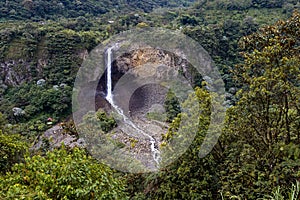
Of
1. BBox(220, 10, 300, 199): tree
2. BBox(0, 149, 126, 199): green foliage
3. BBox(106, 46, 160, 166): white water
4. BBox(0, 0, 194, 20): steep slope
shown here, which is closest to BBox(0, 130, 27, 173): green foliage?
BBox(0, 149, 126, 199): green foliage

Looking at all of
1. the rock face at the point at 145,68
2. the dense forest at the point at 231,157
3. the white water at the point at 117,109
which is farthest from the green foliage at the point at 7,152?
the rock face at the point at 145,68

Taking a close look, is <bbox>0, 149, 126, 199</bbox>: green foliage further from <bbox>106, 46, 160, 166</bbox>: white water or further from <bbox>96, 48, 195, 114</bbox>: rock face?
<bbox>96, 48, 195, 114</bbox>: rock face

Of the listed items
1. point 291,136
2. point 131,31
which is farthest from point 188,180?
point 131,31

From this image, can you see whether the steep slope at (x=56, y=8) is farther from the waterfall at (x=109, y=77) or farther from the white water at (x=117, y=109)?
the white water at (x=117, y=109)

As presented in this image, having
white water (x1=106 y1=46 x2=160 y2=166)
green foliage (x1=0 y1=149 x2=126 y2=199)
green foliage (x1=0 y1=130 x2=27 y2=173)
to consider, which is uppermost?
green foliage (x1=0 y1=149 x2=126 y2=199)

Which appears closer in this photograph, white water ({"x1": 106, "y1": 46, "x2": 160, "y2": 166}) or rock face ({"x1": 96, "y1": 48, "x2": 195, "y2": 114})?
white water ({"x1": 106, "y1": 46, "x2": 160, "y2": 166})

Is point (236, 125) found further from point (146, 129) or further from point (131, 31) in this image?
point (131, 31)

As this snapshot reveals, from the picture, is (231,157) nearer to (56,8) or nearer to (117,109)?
(117,109)

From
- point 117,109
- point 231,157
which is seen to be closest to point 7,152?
point 231,157
